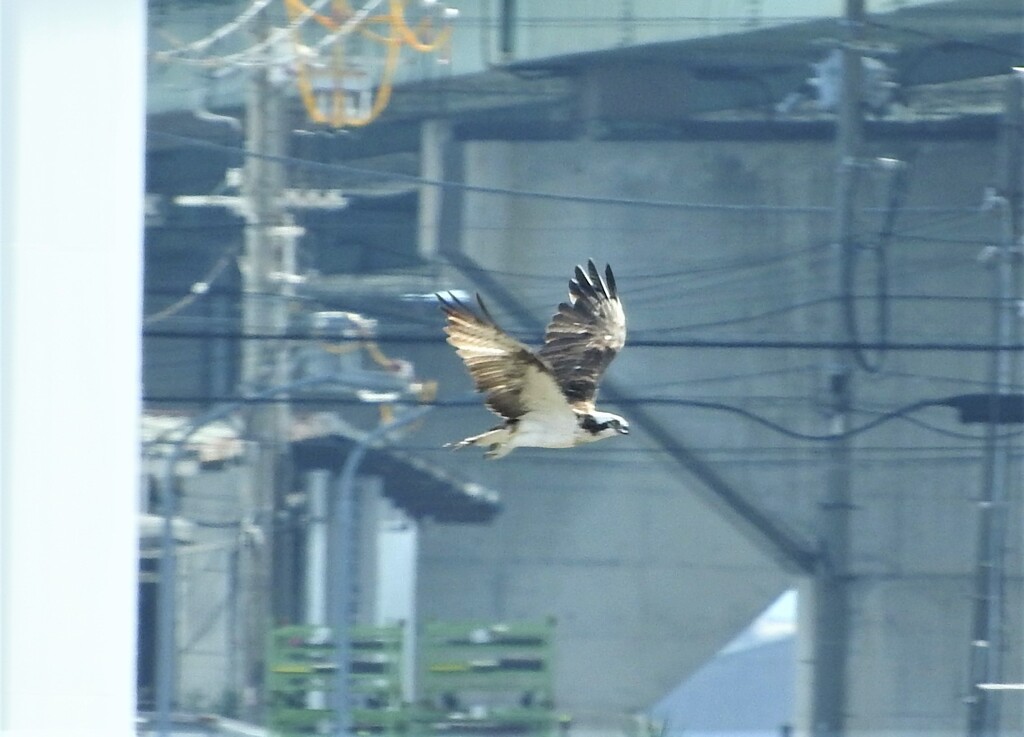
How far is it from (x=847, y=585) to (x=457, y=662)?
1092mm

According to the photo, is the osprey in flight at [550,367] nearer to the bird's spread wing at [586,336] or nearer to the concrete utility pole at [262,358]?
the bird's spread wing at [586,336]

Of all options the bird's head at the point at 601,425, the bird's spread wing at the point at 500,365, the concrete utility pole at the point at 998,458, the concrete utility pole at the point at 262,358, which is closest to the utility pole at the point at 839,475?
the concrete utility pole at the point at 998,458

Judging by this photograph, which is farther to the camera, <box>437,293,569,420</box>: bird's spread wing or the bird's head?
the bird's head

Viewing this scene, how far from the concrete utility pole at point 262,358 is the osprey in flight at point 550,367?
64.6 inches

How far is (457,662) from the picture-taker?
16.1ft

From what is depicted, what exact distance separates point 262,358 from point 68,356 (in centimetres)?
232

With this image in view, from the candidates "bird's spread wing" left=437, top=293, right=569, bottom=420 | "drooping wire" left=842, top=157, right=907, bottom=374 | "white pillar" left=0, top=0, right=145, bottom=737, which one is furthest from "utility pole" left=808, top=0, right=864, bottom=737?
"white pillar" left=0, top=0, right=145, bottom=737

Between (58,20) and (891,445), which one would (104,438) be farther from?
(891,445)

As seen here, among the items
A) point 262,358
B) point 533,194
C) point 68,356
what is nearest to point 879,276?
point 533,194

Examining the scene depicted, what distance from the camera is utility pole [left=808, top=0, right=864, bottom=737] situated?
4.83 m

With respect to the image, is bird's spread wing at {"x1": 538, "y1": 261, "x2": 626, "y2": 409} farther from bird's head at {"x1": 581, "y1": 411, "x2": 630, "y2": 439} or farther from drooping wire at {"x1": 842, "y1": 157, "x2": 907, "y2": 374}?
drooping wire at {"x1": 842, "y1": 157, "x2": 907, "y2": 374}

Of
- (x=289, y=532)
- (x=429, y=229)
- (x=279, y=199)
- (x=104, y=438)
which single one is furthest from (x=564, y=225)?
(x=104, y=438)

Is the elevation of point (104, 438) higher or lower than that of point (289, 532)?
higher

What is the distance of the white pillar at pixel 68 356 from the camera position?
2.58 m
